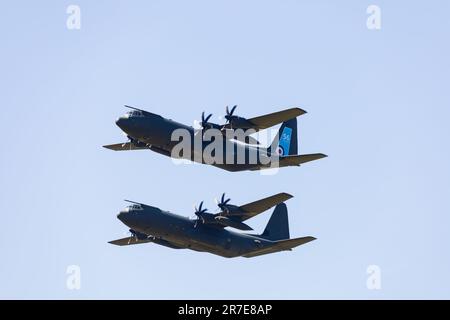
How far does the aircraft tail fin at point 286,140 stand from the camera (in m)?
82.6

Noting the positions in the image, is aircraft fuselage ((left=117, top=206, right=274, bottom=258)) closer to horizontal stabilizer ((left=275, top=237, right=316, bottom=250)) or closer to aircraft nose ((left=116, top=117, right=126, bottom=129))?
horizontal stabilizer ((left=275, top=237, right=316, bottom=250))

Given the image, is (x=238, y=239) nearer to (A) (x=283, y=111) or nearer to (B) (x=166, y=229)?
(B) (x=166, y=229)

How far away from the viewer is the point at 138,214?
7619 centimetres

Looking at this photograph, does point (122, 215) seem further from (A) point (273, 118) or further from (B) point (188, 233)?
(A) point (273, 118)

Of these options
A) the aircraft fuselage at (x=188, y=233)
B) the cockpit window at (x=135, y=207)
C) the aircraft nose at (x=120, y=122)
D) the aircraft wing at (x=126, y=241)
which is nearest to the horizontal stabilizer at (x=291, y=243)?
the aircraft fuselage at (x=188, y=233)

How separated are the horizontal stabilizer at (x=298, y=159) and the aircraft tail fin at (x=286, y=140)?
18.7ft

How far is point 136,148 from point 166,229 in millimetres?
7472

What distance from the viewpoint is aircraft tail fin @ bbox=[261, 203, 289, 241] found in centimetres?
8931

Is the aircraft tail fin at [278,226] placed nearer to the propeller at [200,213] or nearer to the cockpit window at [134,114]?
the propeller at [200,213]

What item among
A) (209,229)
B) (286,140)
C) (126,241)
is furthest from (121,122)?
(126,241)
